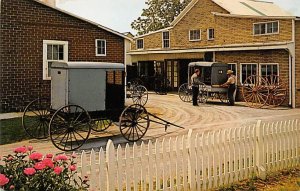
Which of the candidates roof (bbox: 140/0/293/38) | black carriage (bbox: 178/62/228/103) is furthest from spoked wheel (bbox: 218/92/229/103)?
roof (bbox: 140/0/293/38)

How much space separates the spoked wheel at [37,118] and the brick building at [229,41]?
94 cm

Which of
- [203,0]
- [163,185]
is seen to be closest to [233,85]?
[203,0]

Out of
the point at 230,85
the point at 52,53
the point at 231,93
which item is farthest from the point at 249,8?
the point at 52,53

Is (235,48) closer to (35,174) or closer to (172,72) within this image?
(172,72)

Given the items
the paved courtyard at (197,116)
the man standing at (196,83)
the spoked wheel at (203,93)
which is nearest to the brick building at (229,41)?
the man standing at (196,83)

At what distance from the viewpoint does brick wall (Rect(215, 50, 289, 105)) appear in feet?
17.0

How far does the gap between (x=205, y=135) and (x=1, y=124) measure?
Result: 74.8 inches

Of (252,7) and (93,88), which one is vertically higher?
(252,7)

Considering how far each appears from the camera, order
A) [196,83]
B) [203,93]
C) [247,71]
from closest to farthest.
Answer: [203,93] < [196,83] < [247,71]

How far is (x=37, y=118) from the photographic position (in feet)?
9.91

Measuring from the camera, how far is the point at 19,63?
2445 millimetres

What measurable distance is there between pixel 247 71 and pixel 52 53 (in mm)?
3883

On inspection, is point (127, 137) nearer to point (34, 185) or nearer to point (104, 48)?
point (104, 48)

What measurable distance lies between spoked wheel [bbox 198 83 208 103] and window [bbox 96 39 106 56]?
1867 millimetres
